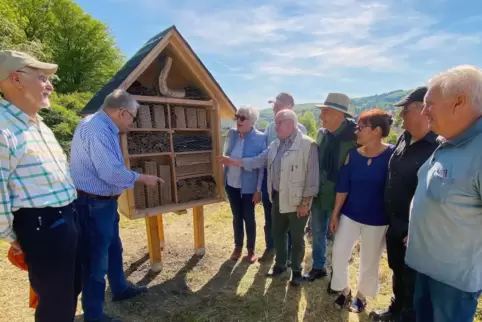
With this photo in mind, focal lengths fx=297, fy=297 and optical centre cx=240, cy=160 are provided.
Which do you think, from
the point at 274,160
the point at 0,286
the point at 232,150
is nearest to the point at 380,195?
the point at 274,160

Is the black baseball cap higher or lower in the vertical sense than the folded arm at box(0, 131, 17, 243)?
higher

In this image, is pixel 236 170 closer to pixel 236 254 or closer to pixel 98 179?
pixel 236 254

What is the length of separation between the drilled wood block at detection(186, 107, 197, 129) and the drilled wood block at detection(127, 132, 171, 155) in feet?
1.24

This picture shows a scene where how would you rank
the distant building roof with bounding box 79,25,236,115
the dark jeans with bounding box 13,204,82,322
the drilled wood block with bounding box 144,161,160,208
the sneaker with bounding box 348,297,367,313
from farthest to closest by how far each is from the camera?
the drilled wood block with bounding box 144,161,160,208 → the distant building roof with bounding box 79,25,236,115 → the sneaker with bounding box 348,297,367,313 → the dark jeans with bounding box 13,204,82,322

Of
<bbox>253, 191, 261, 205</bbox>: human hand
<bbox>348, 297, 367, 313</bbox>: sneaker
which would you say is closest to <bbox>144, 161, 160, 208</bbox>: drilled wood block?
<bbox>253, 191, 261, 205</bbox>: human hand

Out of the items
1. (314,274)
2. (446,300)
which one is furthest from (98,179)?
(314,274)

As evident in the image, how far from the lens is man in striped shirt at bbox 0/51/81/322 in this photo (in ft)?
6.25

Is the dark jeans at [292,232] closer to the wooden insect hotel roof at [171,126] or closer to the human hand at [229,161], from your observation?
the human hand at [229,161]

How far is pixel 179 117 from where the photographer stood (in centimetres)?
406

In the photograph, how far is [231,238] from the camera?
556 cm

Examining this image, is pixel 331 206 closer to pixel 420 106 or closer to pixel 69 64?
pixel 420 106

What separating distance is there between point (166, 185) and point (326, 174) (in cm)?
211

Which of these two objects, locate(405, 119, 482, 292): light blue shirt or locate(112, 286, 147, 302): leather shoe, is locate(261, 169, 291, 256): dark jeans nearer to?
locate(112, 286, 147, 302): leather shoe

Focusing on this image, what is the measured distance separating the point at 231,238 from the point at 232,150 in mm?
1968
